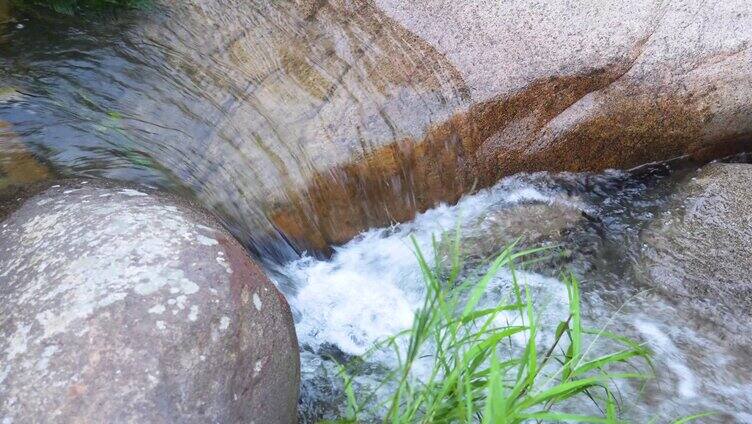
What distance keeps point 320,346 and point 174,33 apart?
5.82 ft

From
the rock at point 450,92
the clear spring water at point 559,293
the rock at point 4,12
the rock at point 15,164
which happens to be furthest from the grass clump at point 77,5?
the clear spring water at point 559,293

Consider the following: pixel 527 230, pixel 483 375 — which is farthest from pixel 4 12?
pixel 483 375

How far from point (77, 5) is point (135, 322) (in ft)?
7.49

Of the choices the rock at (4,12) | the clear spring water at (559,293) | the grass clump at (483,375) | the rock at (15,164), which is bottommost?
the clear spring water at (559,293)

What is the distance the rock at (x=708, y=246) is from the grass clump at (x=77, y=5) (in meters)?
2.81

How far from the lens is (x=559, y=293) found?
339cm

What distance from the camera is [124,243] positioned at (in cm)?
215

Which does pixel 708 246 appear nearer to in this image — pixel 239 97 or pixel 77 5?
pixel 239 97

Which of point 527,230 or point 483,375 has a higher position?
point 483,375

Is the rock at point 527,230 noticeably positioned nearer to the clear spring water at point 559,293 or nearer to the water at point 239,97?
the clear spring water at point 559,293

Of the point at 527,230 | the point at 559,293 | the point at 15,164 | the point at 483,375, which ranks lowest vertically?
the point at 559,293

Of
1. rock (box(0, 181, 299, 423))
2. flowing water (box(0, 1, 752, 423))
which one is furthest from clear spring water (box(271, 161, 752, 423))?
rock (box(0, 181, 299, 423))

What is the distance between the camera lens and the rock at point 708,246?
325 centimetres

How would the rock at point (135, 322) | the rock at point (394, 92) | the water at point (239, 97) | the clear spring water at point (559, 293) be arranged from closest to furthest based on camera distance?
1. the rock at point (135, 322)
2. the clear spring water at point (559, 293)
3. the water at point (239, 97)
4. the rock at point (394, 92)
